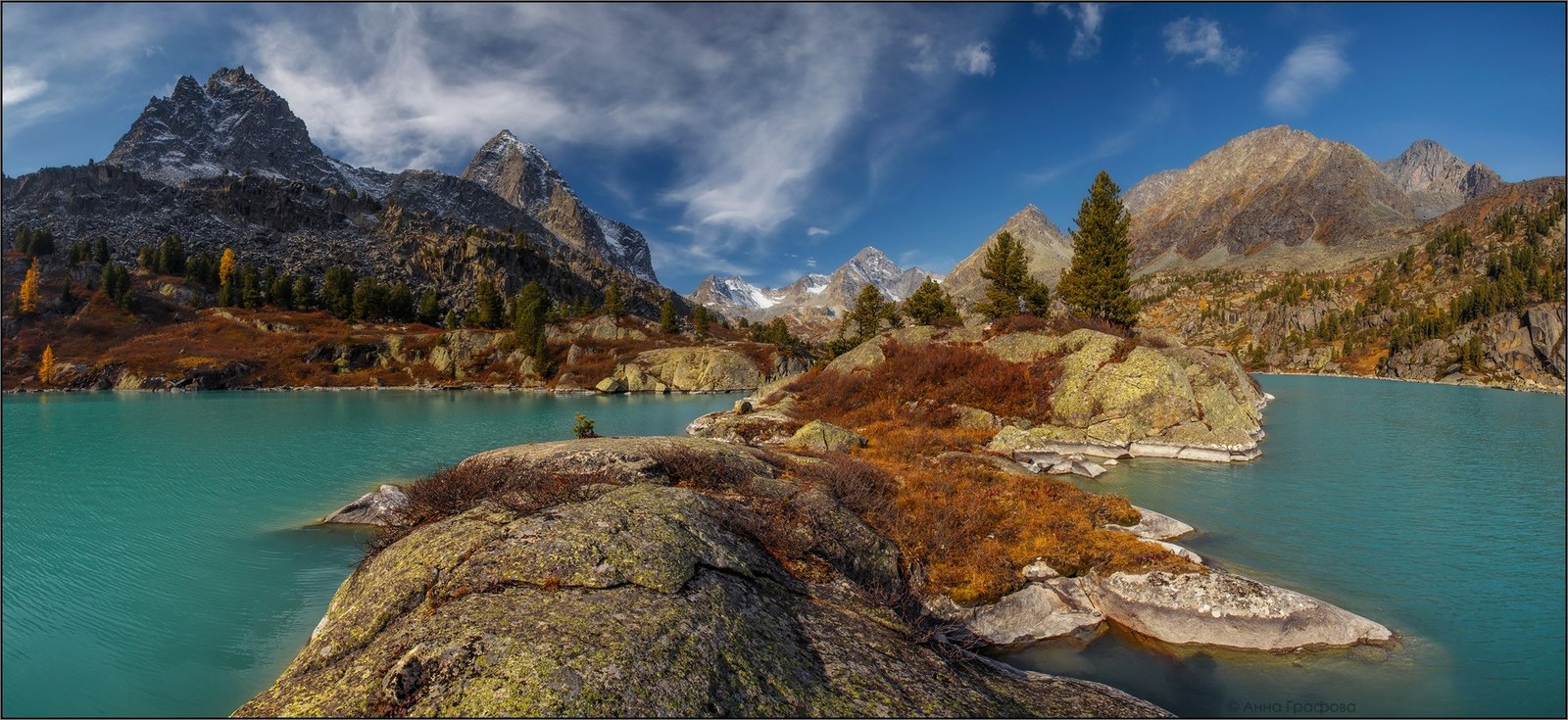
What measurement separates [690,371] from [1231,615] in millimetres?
101923

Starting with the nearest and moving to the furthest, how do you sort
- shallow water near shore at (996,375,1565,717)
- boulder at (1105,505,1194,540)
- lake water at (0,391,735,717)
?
shallow water near shore at (996,375,1565,717), lake water at (0,391,735,717), boulder at (1105,505,1194,540)

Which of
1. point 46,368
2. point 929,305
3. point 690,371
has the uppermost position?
A: point 929,305

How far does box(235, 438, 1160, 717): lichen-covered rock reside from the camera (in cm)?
611

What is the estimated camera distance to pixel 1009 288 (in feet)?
226

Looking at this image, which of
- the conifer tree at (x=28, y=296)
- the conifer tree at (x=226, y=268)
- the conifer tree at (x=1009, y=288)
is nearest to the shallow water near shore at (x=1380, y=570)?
the conifer tree at (x=1009, y=288)

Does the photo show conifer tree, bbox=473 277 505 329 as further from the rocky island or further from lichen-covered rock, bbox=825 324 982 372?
the rocky island

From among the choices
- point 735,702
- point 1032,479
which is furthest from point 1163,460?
point 735,702

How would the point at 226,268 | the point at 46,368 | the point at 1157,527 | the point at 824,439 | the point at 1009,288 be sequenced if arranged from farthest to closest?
1. the point at 226,268
2. the point at 46,368
3. the point at 1009,288
4. the point at 824,439
5. the point at 1157,527

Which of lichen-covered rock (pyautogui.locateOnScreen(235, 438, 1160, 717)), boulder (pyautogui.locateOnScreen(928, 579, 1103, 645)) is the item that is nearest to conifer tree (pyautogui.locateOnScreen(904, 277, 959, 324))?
boulder (pyautogui.locateOnScreen(928, 579, 1103, 645))

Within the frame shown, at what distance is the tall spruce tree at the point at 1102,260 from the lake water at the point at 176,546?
42.8 m

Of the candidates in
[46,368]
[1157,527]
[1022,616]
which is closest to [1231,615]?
[1022,616]

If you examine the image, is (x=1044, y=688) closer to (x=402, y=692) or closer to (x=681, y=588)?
(x=681, y=588)

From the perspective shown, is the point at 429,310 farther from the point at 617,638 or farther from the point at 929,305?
the point at 617,638

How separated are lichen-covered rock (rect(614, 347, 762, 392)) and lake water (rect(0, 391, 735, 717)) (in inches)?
2110
